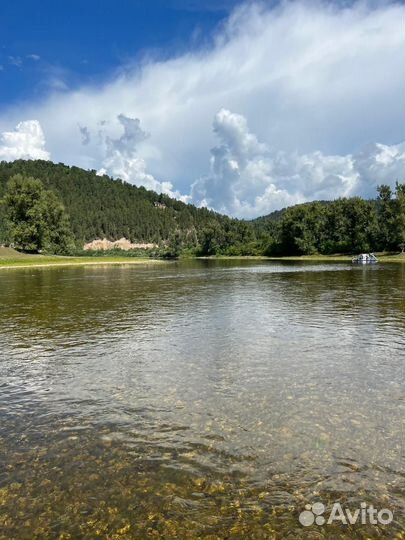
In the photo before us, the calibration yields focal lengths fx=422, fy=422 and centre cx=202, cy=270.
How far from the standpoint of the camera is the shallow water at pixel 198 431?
7.29 meters

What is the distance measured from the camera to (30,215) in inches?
5891

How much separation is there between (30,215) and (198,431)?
153830 mm

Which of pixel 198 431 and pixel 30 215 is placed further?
pixel 30 215

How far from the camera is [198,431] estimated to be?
33.8 ft

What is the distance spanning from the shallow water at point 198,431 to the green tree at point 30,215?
136993 mm

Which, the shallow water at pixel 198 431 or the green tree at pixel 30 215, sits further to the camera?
the green tree at pixel 30 215

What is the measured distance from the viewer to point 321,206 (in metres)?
188

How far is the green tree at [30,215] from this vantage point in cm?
14775

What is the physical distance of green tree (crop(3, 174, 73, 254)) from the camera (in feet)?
485

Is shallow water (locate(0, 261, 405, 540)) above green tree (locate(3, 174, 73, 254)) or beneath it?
beneath

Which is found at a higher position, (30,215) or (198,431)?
(30,215)

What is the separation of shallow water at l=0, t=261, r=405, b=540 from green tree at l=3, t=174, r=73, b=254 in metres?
137

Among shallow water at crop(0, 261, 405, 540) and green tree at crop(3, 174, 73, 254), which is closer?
shallow water at crop(0, 261, 405, 540)

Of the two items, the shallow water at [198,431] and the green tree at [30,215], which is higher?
the green tree at [30,215]
